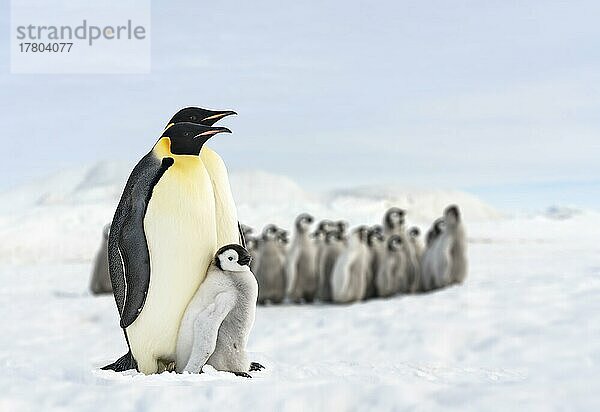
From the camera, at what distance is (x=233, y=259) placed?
3.78 meters

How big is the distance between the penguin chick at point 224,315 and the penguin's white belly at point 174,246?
0.07 metres

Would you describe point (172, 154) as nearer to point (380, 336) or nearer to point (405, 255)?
point (380, 336)

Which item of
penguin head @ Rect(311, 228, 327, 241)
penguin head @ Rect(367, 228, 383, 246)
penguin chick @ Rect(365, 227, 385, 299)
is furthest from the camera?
penguin head @ Rect(311, 228, 327, 241)

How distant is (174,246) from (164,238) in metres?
0.06

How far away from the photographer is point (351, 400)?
3186 millimetres

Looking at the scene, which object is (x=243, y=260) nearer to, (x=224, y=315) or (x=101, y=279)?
(x=224, y=315)

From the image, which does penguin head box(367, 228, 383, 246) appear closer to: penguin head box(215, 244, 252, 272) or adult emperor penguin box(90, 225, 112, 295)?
adult emperor penguin box(90, 225, 112, 295)

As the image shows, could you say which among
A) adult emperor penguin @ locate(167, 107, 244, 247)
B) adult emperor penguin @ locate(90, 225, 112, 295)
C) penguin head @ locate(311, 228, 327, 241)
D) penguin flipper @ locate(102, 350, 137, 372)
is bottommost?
adult emperor penguin @ locate(90, 225, 112, 295)

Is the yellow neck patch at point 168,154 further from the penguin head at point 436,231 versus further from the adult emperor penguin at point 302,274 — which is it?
the penguin head at point 436,231

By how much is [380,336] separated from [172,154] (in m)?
3.46

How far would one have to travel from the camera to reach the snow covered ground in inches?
126

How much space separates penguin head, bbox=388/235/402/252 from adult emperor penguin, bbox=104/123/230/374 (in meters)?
5.66

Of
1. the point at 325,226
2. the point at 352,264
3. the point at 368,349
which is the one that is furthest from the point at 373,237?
the point at 368,349

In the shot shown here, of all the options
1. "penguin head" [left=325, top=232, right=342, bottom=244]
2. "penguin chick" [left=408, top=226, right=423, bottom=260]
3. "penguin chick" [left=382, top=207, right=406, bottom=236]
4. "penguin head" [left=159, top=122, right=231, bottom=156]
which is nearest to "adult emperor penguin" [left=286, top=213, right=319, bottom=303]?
"penguin head" [left=325, top=232, right=342, bottom=244]
